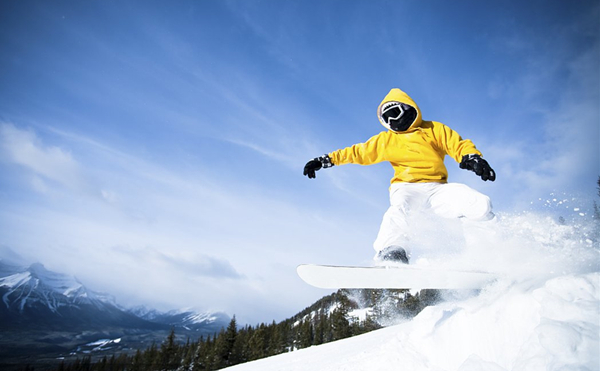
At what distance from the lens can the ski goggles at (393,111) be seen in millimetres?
4348

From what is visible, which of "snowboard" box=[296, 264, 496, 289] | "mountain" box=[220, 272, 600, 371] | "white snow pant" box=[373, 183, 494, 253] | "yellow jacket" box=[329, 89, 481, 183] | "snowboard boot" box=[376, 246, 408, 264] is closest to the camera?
"mountain" box=[220, 272, 600, 371]

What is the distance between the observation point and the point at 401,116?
171 inches

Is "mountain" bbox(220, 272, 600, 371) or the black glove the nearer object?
"mountain" bbox(220, 272, 600, 371)

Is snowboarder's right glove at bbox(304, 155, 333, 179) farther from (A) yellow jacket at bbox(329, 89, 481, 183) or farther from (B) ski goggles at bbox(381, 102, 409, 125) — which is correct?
(B) ski goggles at bbox(381, 102, 409, 125)

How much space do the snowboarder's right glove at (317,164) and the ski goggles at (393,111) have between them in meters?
1.15

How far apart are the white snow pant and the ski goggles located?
1.04 metres

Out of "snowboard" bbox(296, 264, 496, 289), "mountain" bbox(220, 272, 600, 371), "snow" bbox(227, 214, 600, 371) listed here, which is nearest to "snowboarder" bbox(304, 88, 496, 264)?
"snowboard" bbox(296, 264, 496, 289)

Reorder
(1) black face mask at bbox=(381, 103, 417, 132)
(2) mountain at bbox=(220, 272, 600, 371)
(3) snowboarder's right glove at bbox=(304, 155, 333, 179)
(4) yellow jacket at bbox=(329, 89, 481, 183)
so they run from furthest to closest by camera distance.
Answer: (3) snowboarder's right glove at bbox=(304, 155, 333, 179) < (1) black face mask at bbox=(381, 103, 417, 132) < (4) yellow jacket at bbox=(329, 89, 481, 183) < (2) mountain at bbox=(220, 272, 600, 371)

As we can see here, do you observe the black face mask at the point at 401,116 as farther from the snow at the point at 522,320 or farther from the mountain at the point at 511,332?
the mountain at the point at 511,332

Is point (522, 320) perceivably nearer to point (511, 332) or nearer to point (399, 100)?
→ point (511, 332)

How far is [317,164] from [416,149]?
1.62 metres

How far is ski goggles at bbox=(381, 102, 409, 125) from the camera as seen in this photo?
4.35 meters

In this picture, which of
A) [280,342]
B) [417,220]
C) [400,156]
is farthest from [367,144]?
[280,342]

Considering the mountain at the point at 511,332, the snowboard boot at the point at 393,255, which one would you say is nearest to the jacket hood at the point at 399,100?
the snowboard boot at the point at 393,255
